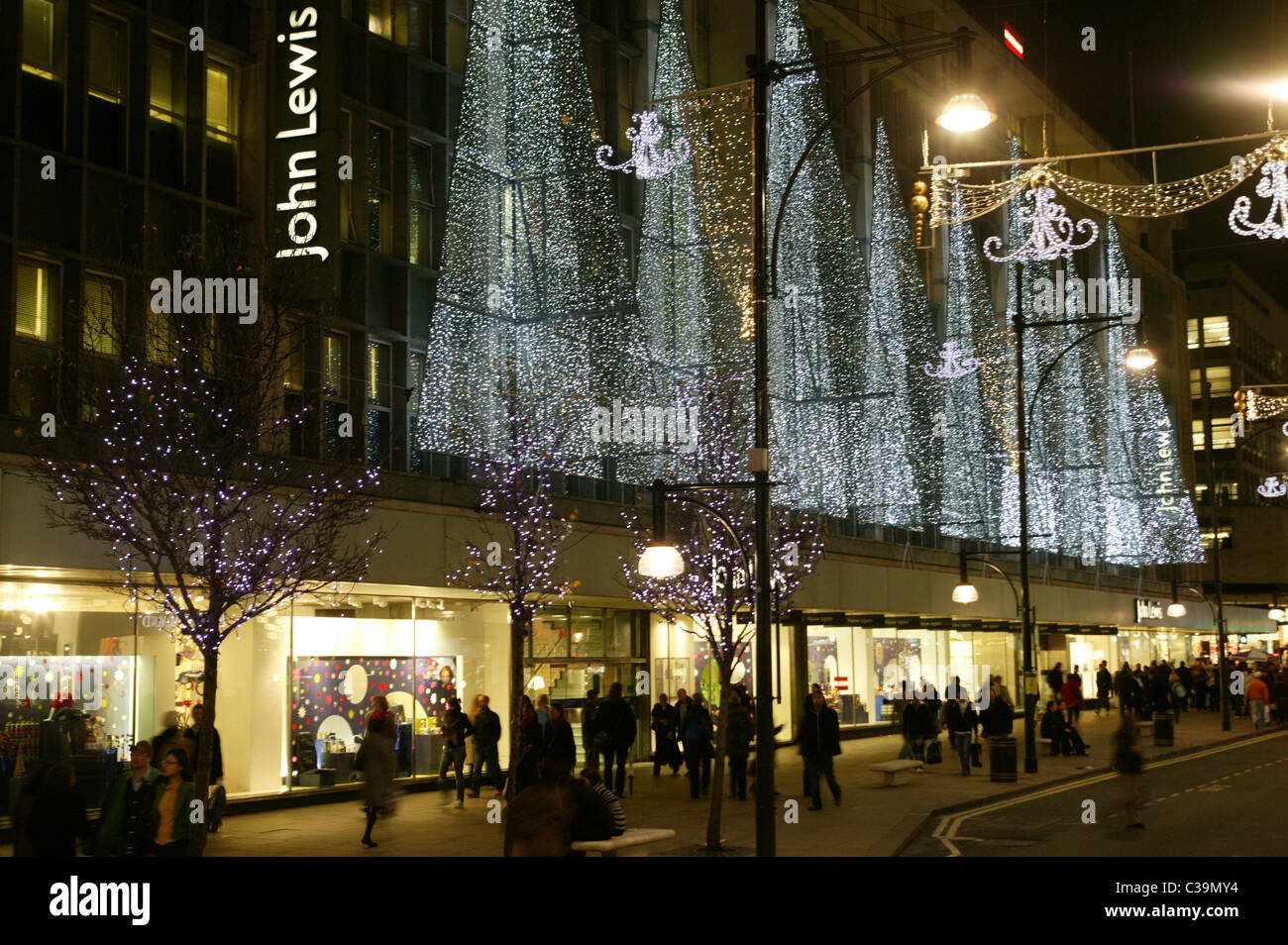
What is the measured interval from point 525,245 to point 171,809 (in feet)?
54.4

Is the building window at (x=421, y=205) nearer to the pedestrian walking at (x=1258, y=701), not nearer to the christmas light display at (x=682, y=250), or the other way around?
the christmas light display at (x=682, y=250)

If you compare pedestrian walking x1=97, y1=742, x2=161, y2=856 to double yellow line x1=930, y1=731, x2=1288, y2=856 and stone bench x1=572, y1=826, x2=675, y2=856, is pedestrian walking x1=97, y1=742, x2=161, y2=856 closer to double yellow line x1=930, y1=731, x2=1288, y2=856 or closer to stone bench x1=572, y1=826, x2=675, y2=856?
stone bench x1=572, y1=826, x2=675, y2=856

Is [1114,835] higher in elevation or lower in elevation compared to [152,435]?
lower

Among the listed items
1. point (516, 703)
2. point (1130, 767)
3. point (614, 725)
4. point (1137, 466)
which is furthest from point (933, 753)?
point (1137, 466)

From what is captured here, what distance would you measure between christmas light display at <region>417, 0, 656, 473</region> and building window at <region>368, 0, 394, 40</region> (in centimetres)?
155

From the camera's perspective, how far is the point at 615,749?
23.5 m

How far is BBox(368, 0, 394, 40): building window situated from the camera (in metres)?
25.2

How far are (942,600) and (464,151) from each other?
23357 millimetres

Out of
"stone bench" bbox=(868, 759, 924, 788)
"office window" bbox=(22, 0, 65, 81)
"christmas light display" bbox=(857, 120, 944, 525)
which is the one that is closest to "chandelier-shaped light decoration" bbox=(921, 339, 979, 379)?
"christmas light display" bbox=(857, 120, 944, 525)

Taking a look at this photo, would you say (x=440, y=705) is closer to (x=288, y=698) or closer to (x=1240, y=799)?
(x=288, y=698)

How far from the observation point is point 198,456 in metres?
15.7

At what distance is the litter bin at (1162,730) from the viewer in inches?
1450
